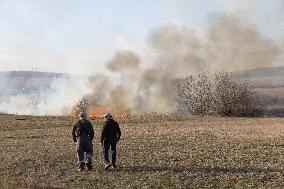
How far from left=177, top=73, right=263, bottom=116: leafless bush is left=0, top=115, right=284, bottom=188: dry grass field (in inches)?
711

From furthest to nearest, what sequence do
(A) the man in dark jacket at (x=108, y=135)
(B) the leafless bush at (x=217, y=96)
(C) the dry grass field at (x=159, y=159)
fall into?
1. (B) the leafless bush at (x=217, y=96)
2. (A) the man in dark jacket at (x=108, y=135)
3. (C) the dry grass field at (x=159, y=159)

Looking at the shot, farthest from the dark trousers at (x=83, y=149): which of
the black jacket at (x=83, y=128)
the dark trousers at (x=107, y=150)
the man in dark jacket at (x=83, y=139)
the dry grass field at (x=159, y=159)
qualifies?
the dark trousers at (x=107, y=150)

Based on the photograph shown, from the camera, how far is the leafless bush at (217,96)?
52594mm

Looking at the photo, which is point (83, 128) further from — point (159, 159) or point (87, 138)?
point (159, 159)

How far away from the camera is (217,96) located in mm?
54031

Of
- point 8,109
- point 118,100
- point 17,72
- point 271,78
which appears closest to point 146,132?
point 118,100

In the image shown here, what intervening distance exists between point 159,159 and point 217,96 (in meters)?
34.2

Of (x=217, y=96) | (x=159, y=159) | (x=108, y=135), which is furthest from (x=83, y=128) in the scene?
(x=217, y=96)

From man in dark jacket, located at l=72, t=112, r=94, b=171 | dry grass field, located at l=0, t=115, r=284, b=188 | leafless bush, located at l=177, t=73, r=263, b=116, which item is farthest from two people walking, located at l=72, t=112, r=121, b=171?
leafless bush, located at l=177, t=73, r=263, b=116

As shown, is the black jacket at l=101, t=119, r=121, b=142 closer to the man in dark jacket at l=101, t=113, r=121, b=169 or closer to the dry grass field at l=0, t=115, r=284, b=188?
the man in dark jacket at l=101, t=113, r=121, b=169

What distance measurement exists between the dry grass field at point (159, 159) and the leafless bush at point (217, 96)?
18056 millimetres

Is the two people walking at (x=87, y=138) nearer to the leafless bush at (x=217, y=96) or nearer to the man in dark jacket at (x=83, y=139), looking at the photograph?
the man in dark jacket at (x=83, y=139)

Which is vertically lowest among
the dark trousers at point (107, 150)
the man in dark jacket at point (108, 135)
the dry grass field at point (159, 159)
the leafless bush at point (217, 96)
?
the dry grass field at point (159, 159)

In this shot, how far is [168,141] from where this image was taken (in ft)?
88.7
